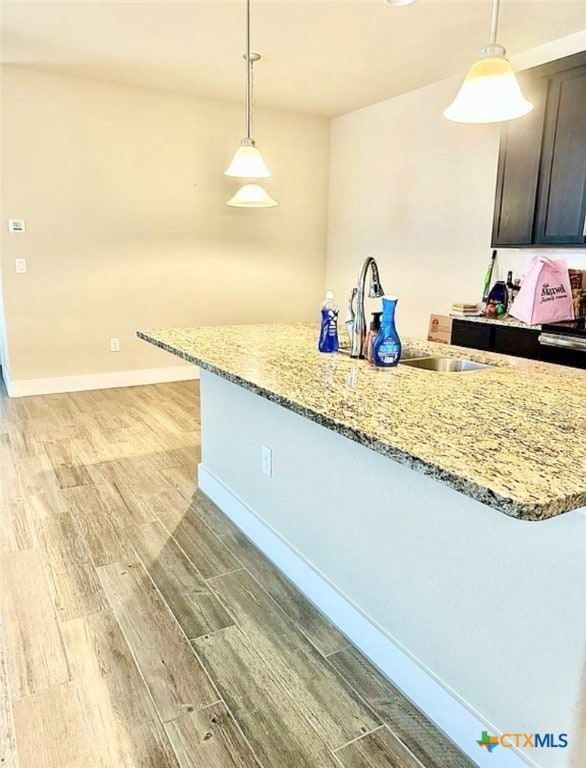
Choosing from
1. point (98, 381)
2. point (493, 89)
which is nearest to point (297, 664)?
point (493, 89)

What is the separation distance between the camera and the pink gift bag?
3.22m

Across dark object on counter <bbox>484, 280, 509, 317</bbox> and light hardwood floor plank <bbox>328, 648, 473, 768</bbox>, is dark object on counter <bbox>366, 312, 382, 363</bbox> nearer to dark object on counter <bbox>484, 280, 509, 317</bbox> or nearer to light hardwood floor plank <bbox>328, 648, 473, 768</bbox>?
light hardwood floor plank <bbox>328, 648, 473, 768</bbox>

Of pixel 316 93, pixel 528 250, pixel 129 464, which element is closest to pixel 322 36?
pixel 316 93

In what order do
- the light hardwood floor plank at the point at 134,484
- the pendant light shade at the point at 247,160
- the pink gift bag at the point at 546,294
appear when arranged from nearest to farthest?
the light hardwood floor plank at the point at 134,484 → the pendant light shade at the point at 247,160 → the pink gift bag at the point at 546,294

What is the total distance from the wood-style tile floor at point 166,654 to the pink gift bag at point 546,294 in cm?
217

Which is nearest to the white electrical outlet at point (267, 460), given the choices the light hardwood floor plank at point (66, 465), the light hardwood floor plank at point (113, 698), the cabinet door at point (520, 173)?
the light hardwood floor plank at point (113, 698)

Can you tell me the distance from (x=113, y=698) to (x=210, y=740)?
0.33 m

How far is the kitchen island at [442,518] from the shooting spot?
1.11m

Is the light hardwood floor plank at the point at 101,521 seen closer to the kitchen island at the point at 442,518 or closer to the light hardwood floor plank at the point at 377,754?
the kitchen island at the point at 442,518

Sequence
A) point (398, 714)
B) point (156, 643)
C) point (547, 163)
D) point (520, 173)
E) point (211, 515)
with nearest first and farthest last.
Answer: point (398, 714) → point (156, 643) → point (211, 515) → point (547, 163) → point (520, 173)

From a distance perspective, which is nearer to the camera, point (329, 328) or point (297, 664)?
point (297, 664)

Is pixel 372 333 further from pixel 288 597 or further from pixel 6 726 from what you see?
pixel 6 726

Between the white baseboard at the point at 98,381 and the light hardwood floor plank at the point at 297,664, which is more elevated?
the white baseboard at the point at 98,381

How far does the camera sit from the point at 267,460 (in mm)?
2252
